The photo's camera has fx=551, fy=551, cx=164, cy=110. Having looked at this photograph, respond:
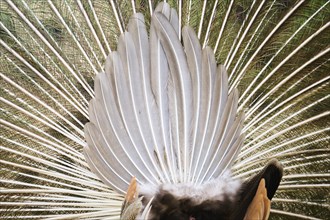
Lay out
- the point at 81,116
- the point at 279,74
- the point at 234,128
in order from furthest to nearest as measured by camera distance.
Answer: the point at 81,116 < the point at 279,74 < the point at 234,128

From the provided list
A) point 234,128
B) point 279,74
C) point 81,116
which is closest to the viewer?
point 234,128

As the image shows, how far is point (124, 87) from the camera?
262cm

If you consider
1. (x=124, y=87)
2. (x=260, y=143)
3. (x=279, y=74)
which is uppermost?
(x=124, y=87)

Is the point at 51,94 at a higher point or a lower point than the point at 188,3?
lower

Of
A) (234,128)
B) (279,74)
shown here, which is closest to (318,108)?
(279,74)

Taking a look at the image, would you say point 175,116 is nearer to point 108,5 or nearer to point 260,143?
point 260,143

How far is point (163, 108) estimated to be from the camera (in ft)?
8.59

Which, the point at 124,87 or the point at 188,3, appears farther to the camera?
the point at 188,3

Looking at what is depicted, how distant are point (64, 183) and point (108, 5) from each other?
3.16ft

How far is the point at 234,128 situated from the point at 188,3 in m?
0.74

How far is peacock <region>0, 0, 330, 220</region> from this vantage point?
2.57 meters

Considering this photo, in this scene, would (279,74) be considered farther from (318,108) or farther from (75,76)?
(75,76)

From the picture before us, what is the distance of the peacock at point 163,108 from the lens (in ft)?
8.43

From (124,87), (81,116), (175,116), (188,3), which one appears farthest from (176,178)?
(188,3)
